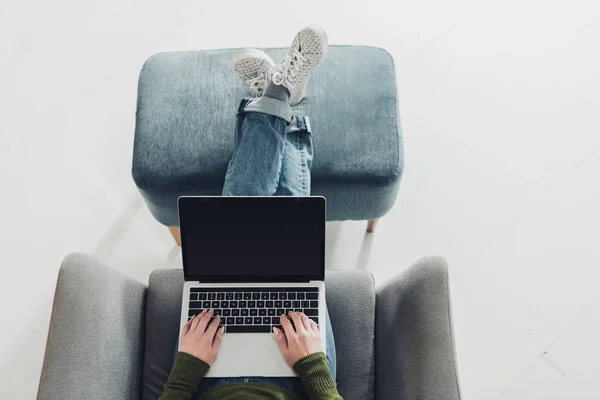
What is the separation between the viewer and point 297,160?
134 cm

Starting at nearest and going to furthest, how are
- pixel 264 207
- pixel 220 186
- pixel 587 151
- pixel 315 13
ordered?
pixel 264 207 → pixel 220 186 → pixel 587 151 → pixel 315 13

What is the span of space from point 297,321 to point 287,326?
0.02 m

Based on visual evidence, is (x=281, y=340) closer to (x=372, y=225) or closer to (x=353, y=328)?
(x=353, y=328)

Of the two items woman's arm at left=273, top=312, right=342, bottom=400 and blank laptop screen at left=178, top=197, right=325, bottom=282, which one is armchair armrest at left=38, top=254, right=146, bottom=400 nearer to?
blank laptop screen at left=178, top=197, right=325, bottom=282

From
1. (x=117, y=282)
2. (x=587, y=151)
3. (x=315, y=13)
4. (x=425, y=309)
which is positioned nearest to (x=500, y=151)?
(x=587, y=151)

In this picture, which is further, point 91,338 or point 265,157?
point 265,157

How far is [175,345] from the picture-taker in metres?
1.19

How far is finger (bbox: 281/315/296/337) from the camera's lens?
115cm

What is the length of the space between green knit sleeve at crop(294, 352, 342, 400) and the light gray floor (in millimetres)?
644

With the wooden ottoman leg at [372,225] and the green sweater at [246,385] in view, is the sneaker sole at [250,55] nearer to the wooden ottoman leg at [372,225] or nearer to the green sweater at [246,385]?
the wooden ottoman leg at [372,225]

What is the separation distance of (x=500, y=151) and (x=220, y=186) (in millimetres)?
949

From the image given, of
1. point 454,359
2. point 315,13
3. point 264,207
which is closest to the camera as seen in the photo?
point 454,359

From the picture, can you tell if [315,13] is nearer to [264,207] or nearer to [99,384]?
[264,207]

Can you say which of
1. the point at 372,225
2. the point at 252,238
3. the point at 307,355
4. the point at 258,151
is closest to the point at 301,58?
the point at 258,151
